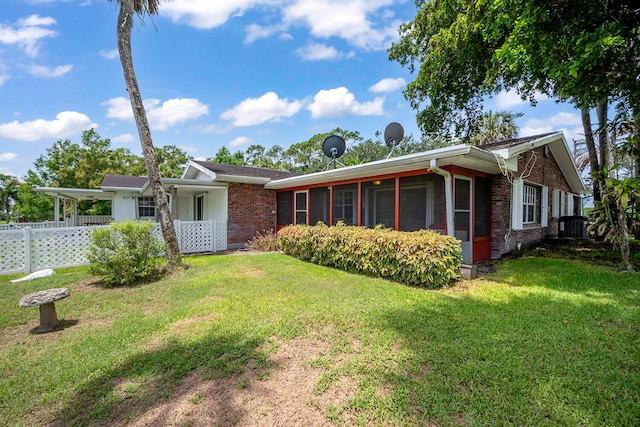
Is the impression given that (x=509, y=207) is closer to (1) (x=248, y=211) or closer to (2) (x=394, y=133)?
(2) (x=394, y=133)

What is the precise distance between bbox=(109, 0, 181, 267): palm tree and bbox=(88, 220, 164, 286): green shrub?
0.65 metres

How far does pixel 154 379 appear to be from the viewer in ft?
8.30

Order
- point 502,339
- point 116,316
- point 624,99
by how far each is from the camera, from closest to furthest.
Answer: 1. point 502,339
2. point 116,316
3. point 624,99

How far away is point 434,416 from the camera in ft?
6.64

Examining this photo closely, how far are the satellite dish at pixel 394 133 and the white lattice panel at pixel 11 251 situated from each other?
406 inches

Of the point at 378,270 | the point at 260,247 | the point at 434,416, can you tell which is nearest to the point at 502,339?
the point at 434,416

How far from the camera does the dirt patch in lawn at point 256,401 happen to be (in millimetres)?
2021

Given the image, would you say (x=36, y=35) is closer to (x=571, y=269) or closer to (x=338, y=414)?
(x=338, y=414)

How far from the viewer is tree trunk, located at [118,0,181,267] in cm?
666

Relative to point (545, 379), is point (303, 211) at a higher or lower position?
higher

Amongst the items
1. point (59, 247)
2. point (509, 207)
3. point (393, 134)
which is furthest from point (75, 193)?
point (509, 207)

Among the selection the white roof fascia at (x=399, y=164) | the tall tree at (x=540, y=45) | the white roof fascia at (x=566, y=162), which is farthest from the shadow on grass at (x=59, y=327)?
the white roof fascia at (x=566, y=162)

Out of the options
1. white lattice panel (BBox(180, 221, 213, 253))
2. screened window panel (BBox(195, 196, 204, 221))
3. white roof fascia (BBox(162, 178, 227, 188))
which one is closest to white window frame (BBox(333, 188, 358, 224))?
white roof fascia (BBox(162, 178, 227, 188))

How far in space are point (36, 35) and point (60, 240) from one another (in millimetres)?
5586
